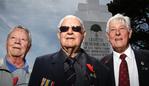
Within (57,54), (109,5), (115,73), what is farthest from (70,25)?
(109,5)

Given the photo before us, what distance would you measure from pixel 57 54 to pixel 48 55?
11 centimetres

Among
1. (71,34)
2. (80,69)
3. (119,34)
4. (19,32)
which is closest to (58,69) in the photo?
(80,69)

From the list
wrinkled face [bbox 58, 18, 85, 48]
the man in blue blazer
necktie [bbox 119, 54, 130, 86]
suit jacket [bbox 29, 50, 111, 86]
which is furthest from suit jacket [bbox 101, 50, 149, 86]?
wrinkled face [bbox 58, 18, 85, 48]

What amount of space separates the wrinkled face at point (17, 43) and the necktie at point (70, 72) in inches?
25.6

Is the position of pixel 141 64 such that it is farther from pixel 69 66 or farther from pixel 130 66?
pixel 69 66

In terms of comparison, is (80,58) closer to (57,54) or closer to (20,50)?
(57,54)

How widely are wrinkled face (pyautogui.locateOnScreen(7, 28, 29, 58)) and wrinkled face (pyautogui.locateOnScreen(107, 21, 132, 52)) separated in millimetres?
1208

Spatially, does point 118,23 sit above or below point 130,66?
above

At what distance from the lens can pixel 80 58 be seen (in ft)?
13.3

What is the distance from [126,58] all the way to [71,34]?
3.58ft

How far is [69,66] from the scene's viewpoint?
3.96 meters

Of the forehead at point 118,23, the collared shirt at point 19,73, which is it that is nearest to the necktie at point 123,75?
the forehead at point 118,23

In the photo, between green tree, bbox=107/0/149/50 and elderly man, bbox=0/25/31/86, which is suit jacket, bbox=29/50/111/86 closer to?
elderly man, bbox=0/25/31/86

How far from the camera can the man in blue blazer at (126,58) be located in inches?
178
